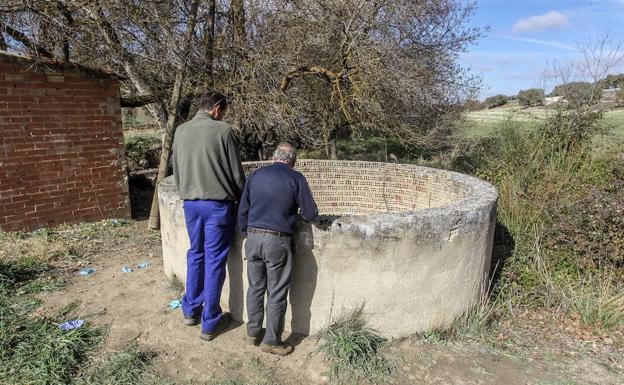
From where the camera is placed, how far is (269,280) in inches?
129

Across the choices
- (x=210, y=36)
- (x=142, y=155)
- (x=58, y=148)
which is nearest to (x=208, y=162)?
(x=58, y=148)

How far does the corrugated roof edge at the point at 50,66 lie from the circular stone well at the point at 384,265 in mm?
3316

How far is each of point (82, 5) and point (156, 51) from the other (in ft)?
4.29

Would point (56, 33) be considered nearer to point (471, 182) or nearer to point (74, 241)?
point (74, 241)

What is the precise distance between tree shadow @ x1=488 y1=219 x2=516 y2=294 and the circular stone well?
3.23 feet

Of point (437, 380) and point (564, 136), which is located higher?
point (564, 136)

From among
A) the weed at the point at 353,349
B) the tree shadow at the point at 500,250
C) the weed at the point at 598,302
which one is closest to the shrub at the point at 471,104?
the tree shadow at the point at 500,250

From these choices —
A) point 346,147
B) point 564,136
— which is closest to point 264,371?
point 564,136

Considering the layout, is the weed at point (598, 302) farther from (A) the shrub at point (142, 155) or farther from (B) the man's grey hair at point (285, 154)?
(A) the shrub at point (142, 155)

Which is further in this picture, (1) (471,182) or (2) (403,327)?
(1) (471,182)

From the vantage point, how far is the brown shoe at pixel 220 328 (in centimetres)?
354

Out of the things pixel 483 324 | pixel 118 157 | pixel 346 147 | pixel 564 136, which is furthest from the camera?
pixel 346 147

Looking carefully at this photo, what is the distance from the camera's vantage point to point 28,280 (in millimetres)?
4543

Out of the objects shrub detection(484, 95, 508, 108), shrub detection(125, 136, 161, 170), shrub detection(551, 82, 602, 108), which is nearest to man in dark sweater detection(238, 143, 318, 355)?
shrub detection(125, 136, 161, 170)
